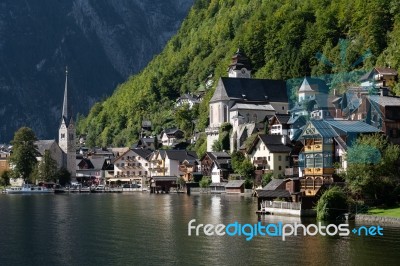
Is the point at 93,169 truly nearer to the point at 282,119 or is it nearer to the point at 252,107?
the point at 252,107

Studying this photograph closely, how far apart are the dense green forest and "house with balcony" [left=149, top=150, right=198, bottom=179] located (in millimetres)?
12907

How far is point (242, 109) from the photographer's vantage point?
119m

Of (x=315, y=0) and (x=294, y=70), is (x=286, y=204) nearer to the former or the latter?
(x=294, y=70)

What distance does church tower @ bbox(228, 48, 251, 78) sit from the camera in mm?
135500

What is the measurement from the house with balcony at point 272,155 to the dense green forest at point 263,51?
1696 centimetres

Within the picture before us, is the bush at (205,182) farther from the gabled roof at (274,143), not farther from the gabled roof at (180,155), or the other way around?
the gabled roof at (274,143)

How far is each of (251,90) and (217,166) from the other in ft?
75.6

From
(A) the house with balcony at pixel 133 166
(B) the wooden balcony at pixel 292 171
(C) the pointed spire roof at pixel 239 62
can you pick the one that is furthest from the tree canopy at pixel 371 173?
(C) the pointed spire roof at pixel 239 62

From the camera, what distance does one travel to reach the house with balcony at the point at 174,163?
12054 centimetres

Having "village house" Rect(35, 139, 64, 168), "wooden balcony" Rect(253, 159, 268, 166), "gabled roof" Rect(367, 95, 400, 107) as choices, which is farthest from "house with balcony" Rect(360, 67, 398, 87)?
"village house" Rect(35, 139, 64, 168)

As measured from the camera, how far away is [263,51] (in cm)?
14450

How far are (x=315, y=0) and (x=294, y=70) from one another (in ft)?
59.4

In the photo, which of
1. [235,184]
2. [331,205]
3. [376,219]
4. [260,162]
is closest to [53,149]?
[235,184]

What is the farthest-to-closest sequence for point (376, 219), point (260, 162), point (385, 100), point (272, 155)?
1. point (260, 162)
2. point (272, 155)
3. point (385, 100)
4. point (376, 219)
